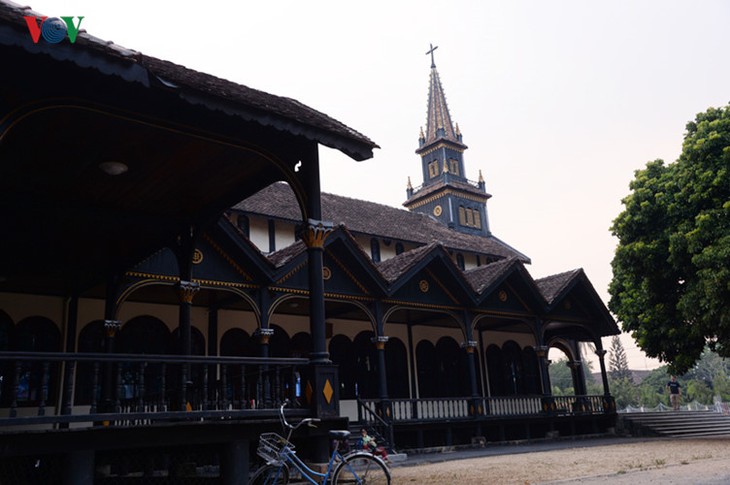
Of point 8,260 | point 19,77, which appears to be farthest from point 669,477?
point 8,260

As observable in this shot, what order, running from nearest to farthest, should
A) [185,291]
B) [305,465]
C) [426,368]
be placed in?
[305,465] → [185,291] → [426,368]

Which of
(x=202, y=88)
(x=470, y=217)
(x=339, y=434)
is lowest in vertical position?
(x=339, y=434)

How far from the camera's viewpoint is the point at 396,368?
83.3 ft

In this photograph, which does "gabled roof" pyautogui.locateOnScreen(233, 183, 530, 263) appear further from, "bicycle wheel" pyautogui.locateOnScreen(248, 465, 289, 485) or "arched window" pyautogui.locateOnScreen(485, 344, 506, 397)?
"bicycle wheel" pyautogui.locateOnScreen(248, 465, 289, 485)

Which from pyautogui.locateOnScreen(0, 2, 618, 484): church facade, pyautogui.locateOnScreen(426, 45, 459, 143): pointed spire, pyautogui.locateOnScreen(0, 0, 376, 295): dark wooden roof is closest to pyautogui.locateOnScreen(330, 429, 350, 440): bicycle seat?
pyautogui.locateOnScreen(0, 2, 618, 484): church facade

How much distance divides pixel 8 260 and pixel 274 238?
36.6 feet

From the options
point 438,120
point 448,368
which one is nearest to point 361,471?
point 448,368

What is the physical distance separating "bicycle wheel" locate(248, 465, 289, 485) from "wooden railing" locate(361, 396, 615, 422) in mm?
11313

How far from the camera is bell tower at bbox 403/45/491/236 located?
165 ft

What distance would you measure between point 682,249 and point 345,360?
12.2m

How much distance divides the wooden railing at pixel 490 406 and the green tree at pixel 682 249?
4.18 meters

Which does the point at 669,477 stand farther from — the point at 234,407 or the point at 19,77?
the point at 19,77

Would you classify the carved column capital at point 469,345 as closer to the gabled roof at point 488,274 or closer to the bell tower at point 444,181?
the gabled roof at point 488,274

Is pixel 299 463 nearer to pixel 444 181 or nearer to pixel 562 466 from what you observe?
pixel 562 466
